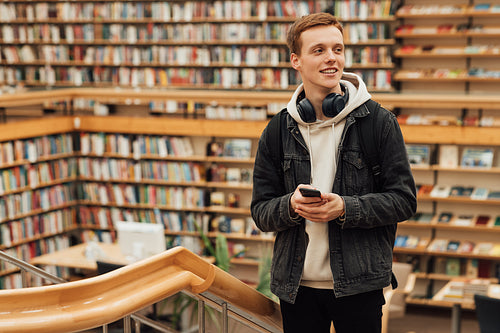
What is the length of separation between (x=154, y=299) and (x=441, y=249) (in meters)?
5.40

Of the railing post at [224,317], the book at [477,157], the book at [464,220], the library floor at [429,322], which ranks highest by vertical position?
the railing post at [224,317]

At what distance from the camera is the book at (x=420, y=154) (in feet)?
19.9

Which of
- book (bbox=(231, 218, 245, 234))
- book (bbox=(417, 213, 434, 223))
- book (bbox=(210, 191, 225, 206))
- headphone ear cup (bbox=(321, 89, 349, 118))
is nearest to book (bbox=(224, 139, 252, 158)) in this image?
book (bbox=(210, 191, 225, 206))

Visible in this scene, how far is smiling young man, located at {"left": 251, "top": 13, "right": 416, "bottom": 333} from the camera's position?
1.46 m

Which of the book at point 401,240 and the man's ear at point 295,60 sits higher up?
the man's ear at point 295,60

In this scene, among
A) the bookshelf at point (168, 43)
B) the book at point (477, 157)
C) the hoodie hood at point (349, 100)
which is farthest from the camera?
the bookshelf at point (168, 43)

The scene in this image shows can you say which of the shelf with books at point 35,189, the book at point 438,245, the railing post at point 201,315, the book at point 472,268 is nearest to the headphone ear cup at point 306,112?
the railing post at point 201,315

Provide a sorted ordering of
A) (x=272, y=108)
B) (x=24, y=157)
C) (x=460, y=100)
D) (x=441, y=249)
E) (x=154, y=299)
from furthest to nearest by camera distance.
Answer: (x=272, y=108)
(x=24, y=157)
(x=441, y=249)
(x=460, y=100)
(x=154, y=299)

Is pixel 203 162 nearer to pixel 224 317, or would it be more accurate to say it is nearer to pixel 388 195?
pixel 224 317

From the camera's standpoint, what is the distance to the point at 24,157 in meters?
6.84

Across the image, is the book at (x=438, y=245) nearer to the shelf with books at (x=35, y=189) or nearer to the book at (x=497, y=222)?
the book at (x=497, y=222)

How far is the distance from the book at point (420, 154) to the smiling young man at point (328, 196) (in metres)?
4.67

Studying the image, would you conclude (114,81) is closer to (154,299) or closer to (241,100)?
(241,100)

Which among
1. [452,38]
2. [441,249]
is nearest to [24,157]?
[441,249]
